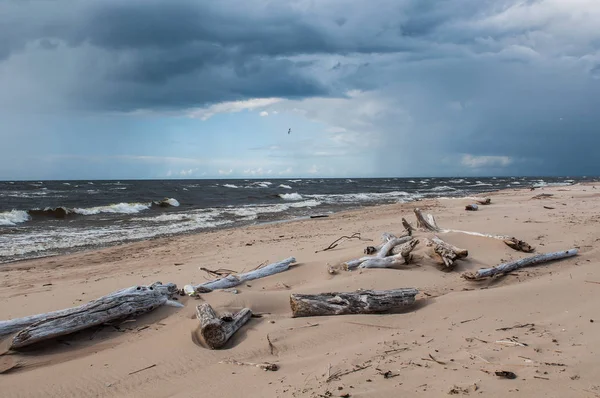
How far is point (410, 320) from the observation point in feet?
16.3

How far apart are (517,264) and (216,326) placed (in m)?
5.37

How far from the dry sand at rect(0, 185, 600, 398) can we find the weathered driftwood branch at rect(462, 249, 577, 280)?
143 mm

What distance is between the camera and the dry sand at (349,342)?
3471mm

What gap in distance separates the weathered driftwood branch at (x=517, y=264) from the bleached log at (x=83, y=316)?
460 cm

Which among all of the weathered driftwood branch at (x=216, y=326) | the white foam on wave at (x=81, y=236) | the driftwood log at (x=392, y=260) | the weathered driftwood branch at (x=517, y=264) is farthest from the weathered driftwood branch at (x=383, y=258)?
the white foam on wave at (x=81, y=236)

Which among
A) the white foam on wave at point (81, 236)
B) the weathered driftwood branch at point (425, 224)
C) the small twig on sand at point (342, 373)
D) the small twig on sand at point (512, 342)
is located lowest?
the white foam on wave at point (81, 236)

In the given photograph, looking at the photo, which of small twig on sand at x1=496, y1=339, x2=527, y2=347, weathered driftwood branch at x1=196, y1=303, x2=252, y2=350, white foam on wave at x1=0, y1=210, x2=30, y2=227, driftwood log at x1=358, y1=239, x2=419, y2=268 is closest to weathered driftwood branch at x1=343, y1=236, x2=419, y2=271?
driftwood log at x1=358, y1=239, x2=419, y2=268

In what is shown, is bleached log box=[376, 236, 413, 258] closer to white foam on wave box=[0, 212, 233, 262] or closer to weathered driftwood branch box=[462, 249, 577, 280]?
weathered driftwood branch box=[462, 249, 577, 280]

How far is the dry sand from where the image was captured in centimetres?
347

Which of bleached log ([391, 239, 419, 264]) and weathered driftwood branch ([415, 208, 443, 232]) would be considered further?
weathered driftwood branch ([415, 208, 443, 232])

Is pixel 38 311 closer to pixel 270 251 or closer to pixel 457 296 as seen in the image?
pixel 270 251

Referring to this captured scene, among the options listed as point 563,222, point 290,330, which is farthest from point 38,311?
point 563,222

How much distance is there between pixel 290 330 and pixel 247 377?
3.51 feet

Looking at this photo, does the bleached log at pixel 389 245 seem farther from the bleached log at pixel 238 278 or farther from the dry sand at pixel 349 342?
the bleached log at pixel 238 278
